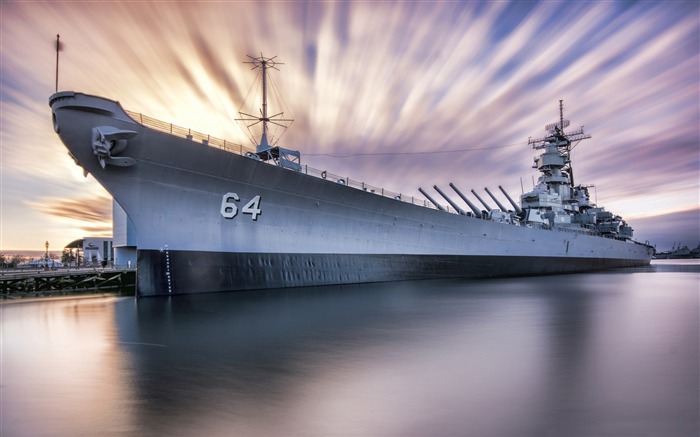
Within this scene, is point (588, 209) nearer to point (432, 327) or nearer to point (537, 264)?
point (537, 264)

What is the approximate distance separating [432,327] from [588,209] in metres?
32.9

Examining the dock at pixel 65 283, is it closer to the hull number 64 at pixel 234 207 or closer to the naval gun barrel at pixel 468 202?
the hull number 64 at pixel 234 207

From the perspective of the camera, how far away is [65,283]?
17250 millimetres

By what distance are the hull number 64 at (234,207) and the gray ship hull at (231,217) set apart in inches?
1.2

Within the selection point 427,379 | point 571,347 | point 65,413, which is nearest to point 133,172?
point 65,413

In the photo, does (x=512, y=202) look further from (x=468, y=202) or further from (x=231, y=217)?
(x=231, y=217)

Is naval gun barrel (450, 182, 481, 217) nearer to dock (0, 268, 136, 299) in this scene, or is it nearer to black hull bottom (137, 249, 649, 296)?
black hull bottom (137, 249, 649, 296)

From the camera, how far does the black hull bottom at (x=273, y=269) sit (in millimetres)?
10812

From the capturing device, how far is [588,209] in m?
33.3

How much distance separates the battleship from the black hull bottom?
0.11 feet

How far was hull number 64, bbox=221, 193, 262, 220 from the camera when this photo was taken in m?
11.4

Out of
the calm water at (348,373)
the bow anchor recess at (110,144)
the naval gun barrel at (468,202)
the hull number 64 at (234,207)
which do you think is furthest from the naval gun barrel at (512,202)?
the bow anchor recess at (110,144)

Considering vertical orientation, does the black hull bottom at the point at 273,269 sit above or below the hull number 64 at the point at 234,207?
below

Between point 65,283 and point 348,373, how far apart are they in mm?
18560
